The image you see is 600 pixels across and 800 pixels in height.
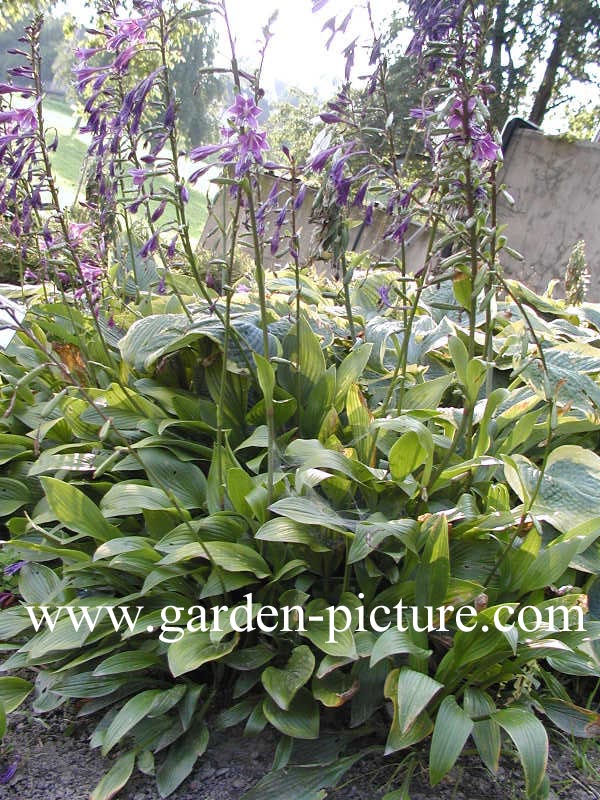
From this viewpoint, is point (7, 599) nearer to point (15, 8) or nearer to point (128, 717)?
point (128, 717)

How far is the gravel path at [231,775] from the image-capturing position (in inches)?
72.4

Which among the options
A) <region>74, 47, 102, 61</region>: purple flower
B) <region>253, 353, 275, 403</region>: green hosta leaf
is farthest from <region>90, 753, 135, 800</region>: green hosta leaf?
<region>74, 47, 102, 61</region>: purple flower

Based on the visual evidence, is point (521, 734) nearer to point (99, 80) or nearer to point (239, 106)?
point (239, 106)

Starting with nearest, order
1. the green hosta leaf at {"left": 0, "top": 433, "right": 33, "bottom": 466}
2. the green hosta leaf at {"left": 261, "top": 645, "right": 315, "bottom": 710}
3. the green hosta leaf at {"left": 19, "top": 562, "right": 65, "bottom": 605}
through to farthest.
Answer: the green hosta leaf at {"left": 261, "top": 645, "right": 315, "bottom": 710} < the green hosta leaf at {"left": 19, "top": 562, "right": 65, "bottom": 605} < the green hosta leaf at {"left": 0, "top": 433, "right": 33, "bottom": 466}

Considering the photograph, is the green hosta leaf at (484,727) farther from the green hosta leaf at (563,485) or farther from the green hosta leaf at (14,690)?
the green hosta leaf at (14,690)

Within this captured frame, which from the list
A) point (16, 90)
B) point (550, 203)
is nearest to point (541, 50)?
point (550, 203)

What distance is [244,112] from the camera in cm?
171

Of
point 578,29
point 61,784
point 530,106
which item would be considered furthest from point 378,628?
point 530,106

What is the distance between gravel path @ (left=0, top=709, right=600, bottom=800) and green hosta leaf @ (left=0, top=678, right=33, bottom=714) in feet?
0.29

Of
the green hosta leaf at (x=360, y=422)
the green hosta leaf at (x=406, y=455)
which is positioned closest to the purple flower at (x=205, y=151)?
the green hosta leaf at (x=406, y=455)

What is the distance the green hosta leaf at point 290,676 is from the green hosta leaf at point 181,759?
0.80 feet

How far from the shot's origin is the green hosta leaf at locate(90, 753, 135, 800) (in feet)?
5.87

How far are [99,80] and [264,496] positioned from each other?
138cm

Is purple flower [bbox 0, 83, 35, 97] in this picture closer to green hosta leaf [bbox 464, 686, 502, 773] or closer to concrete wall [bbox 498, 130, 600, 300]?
green hosta leaf [bbox 464, 686, 502, 773]
